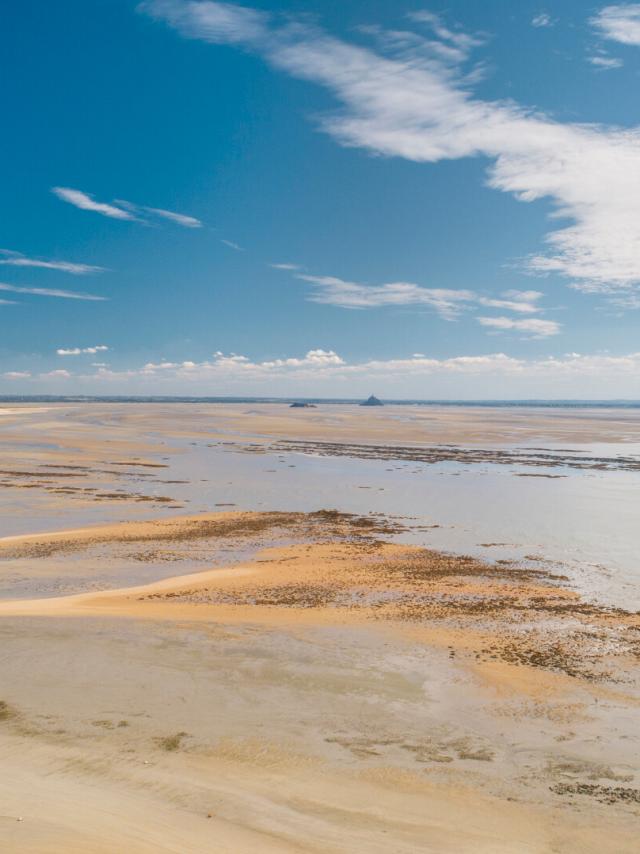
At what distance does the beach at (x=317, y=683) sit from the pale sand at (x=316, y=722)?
1.7 inches

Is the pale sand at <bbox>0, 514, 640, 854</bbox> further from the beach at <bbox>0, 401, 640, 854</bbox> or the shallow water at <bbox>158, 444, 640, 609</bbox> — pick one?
the shallow water at <bbox>158, 444, 640, 609</bbox>

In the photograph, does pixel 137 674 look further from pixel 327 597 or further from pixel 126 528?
pixel 126 528

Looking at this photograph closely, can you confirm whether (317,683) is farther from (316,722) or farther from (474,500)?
(474,500)

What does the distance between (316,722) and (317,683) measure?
4.59 feet

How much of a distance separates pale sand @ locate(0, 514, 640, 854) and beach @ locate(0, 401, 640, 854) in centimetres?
4

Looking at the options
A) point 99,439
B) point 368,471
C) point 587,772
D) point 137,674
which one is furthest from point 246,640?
point 99,439

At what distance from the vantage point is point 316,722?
31.8ft

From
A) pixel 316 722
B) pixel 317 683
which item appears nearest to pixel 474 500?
pixel 317 683

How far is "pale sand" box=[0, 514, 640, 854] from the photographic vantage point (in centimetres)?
716

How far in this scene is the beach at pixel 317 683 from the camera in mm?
7332

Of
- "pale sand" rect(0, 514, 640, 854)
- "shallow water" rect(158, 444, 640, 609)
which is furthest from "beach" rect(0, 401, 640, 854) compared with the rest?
"shallow water" rect(158, 444, 640, 609)

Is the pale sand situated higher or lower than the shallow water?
lower

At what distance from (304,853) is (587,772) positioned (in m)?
4.32

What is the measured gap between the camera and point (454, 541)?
2364 cm
